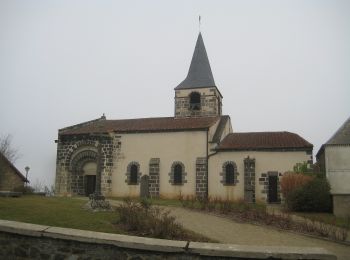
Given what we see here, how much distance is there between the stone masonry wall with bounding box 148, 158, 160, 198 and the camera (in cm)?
2794

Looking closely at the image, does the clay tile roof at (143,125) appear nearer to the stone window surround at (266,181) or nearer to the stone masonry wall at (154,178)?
the stone masonry wall at (154,178)

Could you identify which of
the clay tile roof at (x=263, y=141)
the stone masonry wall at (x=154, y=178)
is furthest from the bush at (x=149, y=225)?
the stone masonry wall at (x=154, y=178)

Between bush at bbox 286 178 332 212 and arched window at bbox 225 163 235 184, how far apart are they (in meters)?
6.44

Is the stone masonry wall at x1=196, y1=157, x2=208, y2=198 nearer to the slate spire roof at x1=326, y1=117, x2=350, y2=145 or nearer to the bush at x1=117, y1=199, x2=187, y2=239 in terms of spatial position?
the slate spire roof at x1=326, y1=117, x2=350, y2=145

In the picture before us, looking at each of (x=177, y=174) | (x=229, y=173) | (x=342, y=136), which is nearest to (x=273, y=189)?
(x=229, y=173)

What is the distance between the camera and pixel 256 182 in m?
25.8

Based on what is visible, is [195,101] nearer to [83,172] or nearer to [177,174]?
[177,174]

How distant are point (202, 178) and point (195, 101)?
8416 mm

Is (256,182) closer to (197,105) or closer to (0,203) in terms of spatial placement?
(197,105)

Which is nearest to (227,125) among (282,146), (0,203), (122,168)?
(282,146)

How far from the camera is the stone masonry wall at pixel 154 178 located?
27938 mm

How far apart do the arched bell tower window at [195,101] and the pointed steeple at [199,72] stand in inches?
27.0

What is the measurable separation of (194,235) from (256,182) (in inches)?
625

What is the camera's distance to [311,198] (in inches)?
779
